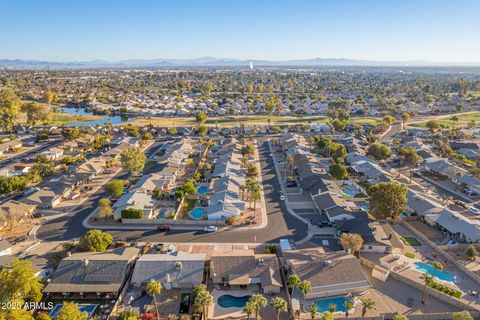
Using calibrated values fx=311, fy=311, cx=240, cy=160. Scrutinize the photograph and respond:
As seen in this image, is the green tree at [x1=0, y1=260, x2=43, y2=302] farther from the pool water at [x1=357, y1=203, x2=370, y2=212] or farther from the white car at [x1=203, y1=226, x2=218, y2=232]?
the pool water at [x1=357, y1=203, x2=370, y2=212]

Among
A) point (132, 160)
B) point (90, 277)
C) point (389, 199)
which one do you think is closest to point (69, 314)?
point (90, 277)

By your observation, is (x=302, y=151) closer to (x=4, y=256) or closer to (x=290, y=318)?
(x=290, y=318)

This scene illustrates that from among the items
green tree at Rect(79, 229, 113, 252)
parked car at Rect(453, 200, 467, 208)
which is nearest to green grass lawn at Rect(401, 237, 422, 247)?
parked car at Rect(453, 200, 467, 208)

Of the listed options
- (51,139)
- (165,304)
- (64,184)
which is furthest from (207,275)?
(51,139)

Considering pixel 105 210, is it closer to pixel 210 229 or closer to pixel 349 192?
pixel 210 229

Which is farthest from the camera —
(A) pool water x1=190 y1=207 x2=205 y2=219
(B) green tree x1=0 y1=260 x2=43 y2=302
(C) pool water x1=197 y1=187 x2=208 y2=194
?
(C) pool water x1=197 y1=187 x2=208 y2=194

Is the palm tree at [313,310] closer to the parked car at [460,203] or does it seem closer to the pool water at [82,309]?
the pool water at [82,309]
